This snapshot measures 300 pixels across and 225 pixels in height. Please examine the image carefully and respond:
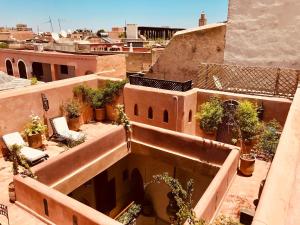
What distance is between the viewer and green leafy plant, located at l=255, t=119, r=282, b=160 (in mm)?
8273

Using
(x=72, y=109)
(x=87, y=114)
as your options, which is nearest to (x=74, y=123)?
(x=72, y=109)

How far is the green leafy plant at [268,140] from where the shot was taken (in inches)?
326

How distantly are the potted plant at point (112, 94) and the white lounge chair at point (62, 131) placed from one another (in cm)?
Answer: 257

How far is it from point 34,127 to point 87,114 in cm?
373

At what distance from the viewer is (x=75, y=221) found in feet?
18.8

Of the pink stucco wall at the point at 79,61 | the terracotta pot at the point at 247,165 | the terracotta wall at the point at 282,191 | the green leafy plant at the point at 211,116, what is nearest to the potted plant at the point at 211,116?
the green leafy plant at the point at 211,116

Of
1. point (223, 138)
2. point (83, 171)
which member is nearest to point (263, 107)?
point (223, 138)

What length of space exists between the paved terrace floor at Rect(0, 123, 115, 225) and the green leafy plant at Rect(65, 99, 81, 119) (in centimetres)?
88

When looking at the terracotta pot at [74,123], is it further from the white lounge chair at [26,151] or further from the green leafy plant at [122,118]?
the green leafy plant at [122,118]

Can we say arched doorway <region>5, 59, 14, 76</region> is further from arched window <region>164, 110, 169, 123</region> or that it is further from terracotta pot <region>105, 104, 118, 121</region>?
arched window <region>164, 110, 169, 123</region>

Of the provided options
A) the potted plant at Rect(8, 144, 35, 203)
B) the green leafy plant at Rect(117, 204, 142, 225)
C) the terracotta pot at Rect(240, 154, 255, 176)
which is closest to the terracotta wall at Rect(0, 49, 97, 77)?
the green leafy plant at Rect(117, 204, 142, 225)

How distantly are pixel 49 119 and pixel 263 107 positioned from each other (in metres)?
9.13

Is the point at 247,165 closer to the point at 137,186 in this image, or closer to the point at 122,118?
the point at 122,118

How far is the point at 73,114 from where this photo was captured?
1291cm
